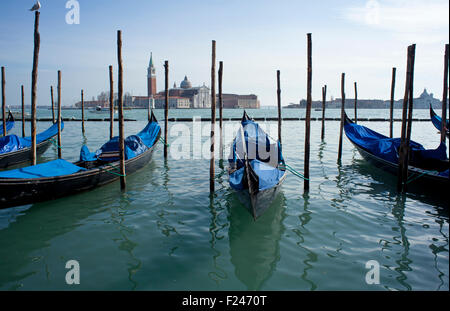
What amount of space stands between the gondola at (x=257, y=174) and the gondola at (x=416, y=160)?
2.94m

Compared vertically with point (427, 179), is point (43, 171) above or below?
above

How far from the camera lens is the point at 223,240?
416 cm

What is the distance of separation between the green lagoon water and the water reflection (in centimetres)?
1

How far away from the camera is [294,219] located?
16.2ft

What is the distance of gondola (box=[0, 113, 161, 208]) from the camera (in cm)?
477

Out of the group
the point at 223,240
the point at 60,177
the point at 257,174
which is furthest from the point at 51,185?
the point at 257,174

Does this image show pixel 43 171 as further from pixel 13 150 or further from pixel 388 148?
pixel 388 148

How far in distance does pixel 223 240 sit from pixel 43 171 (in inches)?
142

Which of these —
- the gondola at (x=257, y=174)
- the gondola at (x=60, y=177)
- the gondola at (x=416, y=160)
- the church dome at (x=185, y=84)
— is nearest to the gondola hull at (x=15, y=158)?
the gondola at (x=60, y=177)

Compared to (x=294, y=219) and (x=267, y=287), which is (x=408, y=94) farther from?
(x=267, y=287)

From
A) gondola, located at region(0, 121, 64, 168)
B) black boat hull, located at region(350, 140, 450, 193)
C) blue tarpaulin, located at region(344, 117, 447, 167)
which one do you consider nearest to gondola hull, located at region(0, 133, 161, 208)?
gondola, located at region(0, 121, 64, 168)

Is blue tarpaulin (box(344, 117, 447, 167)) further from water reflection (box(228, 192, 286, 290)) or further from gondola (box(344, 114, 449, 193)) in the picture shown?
water reflection (box(228, 192, 286, 290))
